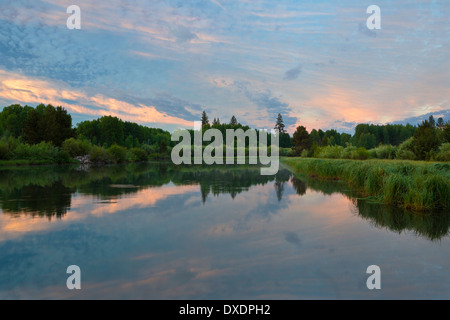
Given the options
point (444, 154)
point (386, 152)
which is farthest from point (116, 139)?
point (444, 154)

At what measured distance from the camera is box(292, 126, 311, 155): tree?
4735 centimetres

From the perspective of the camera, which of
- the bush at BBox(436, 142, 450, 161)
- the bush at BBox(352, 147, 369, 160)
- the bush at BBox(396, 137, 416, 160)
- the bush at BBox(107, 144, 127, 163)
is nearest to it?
the bush at BBox(436, 142, 450, 161)

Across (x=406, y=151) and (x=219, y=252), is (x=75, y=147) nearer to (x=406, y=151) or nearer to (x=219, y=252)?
(x=406, y=151)

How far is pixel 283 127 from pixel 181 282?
9702cm

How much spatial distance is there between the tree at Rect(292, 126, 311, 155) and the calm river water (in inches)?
1579

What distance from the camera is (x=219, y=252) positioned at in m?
4.67

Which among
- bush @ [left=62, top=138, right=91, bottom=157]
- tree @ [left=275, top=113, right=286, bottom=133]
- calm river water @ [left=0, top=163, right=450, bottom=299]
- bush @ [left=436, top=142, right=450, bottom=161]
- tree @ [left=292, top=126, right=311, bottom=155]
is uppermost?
tree @ [left=275, top=113, right=286, bottom=133]

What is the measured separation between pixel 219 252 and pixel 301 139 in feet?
151

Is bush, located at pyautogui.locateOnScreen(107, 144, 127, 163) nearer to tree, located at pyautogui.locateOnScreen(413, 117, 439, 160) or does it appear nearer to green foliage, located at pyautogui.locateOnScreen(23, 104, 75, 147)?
green foliage, located at pyautogui.locateOnScreen(23, 104, 75, 147)

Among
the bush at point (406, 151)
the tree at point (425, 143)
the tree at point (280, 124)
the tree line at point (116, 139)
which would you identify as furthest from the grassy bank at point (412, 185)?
the tree at point (280, 124)

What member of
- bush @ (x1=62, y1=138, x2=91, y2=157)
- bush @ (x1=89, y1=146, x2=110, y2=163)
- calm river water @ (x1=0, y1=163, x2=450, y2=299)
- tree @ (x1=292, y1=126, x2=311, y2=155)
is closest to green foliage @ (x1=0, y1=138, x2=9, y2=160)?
bush @ (x1=62, y1=138, x2=91, y2=157)
